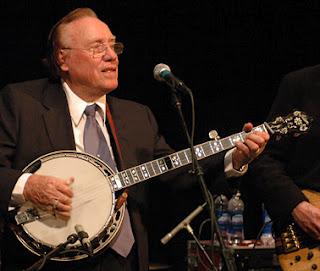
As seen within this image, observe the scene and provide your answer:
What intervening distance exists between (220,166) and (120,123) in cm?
58

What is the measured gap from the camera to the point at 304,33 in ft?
18.9

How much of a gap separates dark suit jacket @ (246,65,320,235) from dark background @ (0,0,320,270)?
2.19 meters

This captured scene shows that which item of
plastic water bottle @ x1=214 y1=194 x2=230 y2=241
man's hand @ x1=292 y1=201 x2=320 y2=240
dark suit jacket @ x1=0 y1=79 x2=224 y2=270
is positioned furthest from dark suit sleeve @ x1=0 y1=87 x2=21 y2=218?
plastic water bottle @ x1=214 y1=194 x2=230 y2=241

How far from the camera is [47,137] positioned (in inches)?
128

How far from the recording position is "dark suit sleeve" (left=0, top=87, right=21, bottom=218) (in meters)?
3.07

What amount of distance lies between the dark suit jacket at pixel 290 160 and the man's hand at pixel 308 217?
0.03 m

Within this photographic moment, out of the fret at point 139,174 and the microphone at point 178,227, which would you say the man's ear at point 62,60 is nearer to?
the fret at point 139,174

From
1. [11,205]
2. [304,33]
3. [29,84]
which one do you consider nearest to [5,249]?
[11,205]

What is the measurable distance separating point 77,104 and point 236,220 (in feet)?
8.11

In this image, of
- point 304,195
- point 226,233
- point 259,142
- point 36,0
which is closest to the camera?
point 259,142

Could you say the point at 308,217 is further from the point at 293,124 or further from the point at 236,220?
the point at 236,220

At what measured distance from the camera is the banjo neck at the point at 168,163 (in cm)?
324

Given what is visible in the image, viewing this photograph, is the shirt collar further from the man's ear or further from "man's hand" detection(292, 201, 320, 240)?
"man's hand" detection(292, 201, 320, 240)

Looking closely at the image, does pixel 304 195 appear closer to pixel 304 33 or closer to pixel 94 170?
pixel 94 170
